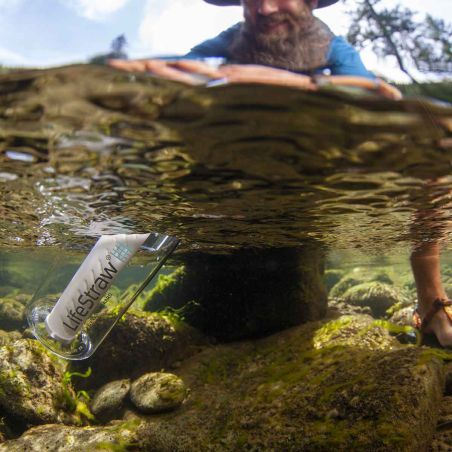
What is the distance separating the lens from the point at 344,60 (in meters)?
2.32

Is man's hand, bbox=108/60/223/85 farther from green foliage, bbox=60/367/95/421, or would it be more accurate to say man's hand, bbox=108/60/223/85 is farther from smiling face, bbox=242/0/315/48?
green foliage, bbox=60/367/95/421

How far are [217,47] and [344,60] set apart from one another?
86 centimetres

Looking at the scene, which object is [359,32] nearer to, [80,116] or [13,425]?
[80,116]

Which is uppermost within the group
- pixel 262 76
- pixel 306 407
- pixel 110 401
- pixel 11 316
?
pixel 262 76

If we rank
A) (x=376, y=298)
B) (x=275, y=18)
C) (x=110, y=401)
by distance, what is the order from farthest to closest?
(x=376, y=298), (x=110, y=401), (x=275, y=18)

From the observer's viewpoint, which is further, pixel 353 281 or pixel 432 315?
pixel 353 281

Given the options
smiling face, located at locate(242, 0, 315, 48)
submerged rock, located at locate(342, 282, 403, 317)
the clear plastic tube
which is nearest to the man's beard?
smiling face, located at locate(242, 0, 315, 48)

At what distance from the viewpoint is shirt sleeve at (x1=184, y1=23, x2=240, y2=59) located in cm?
215

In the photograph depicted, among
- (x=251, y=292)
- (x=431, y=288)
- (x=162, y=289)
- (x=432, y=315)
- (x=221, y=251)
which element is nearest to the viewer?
(x=432, y=315)

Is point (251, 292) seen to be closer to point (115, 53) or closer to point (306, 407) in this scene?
point (306, 407)

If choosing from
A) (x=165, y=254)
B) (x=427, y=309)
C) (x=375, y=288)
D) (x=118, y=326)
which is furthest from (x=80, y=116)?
(x=375, y=288)

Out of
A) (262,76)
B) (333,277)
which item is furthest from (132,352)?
(333,277)

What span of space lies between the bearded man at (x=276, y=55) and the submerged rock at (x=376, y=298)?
1027 cm

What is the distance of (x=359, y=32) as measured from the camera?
7.18 ft
